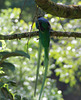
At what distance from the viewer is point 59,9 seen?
3.50ft

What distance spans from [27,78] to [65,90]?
5.24m

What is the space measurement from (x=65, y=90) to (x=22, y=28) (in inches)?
202

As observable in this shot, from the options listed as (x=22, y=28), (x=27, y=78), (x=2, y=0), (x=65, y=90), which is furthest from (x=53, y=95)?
(x=65, y=90)

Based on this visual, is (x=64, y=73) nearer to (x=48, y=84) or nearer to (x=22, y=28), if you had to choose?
(x=48, y=84)

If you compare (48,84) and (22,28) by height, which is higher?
(22,28)

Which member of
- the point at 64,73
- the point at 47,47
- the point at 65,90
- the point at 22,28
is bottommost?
the point at 65,90

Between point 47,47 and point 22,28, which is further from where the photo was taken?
point 22,28

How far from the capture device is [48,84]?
2.55 metres

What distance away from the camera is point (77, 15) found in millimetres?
1163

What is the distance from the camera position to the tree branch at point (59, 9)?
93 cm

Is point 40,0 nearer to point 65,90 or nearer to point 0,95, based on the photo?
point 0,95

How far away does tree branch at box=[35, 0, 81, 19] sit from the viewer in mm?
934

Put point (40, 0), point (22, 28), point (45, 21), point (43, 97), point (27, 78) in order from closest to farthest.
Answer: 1. point (40, 0)
2. point (45, 21)
3. point (43, 97)
4. point (27, 78)
5. point (22, 28)

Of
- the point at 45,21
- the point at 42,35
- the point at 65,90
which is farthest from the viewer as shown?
the point at 65,90
